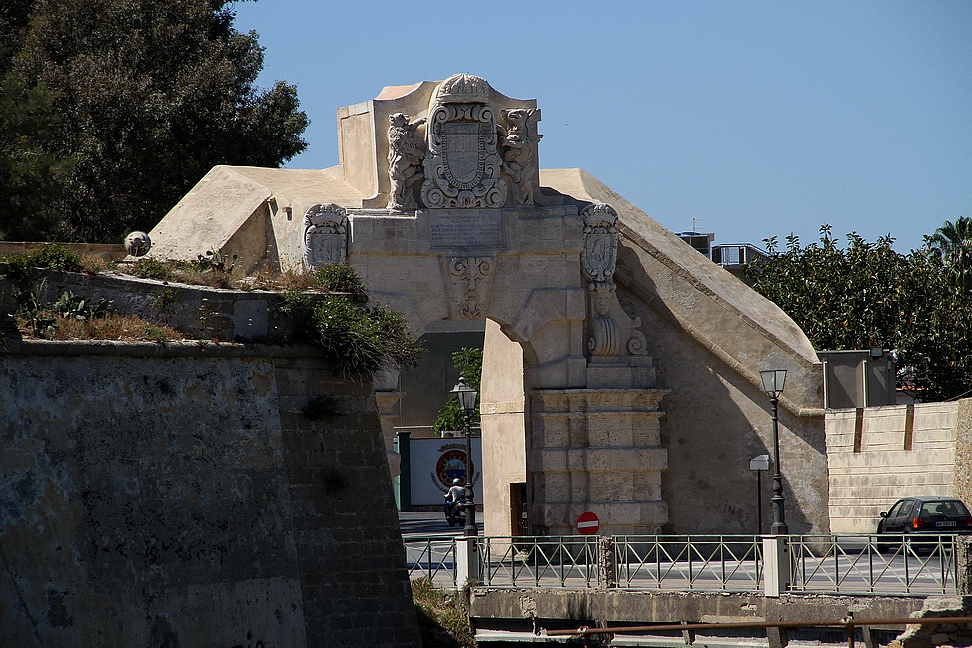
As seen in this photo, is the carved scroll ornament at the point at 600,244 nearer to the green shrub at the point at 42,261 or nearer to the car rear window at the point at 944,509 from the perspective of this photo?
the car rear window at the point at 944,509

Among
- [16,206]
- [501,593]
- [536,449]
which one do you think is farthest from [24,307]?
[16,206]

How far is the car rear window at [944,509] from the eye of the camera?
2162 centimetres

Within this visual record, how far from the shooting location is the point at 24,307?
14.1 metres

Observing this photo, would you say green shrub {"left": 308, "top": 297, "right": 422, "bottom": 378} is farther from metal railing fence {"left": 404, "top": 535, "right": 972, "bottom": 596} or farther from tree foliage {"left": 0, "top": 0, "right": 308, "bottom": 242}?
tree foliage {"left": 0, "top": 0, "right": 308, "bottom": 242}

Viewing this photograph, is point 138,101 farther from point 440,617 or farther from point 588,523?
point 440,617

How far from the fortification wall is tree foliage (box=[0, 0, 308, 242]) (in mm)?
17070

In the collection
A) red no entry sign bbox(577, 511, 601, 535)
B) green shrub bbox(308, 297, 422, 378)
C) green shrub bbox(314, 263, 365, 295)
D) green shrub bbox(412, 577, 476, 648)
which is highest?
green shrub bbox(314, 263, 365, 295)

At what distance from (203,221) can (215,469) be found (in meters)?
8.56

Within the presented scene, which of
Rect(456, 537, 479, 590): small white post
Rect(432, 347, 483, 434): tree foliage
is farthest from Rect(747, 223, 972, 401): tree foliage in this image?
Rect(456, 537, 479, 590): small white post

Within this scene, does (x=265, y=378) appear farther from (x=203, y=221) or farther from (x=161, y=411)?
(x=203, y=221)

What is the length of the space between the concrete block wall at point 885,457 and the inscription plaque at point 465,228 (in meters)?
8.09

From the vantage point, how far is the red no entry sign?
798 inches

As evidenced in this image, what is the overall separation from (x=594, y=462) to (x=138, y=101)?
15794mm

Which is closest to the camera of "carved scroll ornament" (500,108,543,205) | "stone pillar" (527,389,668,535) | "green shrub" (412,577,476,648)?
"green shrub" (412,577,476,648)
